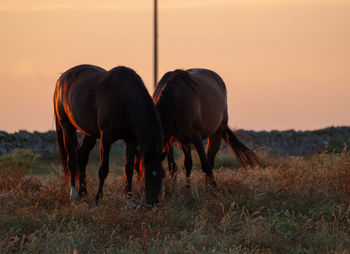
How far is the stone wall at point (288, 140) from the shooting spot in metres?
17.2

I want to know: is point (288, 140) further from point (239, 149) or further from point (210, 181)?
point (210, 181)

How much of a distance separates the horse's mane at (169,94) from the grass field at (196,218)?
3.44 feet

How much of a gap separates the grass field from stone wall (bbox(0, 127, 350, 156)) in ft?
28.4

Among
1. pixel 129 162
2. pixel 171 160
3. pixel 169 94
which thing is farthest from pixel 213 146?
pixel 129 162

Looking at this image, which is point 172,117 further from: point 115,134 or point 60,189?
point 60,189

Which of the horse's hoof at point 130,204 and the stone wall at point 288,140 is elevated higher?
the horse's hoof at point 130,204

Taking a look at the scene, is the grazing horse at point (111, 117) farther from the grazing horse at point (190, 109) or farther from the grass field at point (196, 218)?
the grazing horse at point (190, 109)

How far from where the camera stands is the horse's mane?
7270 millimetres

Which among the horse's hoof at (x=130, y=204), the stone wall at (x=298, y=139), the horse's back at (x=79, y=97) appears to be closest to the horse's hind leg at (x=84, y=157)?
the horse's back at (x=79, y=97)

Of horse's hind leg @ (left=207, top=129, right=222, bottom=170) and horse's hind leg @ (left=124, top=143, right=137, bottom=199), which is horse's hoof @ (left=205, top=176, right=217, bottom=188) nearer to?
horse's hind leg @ (left=207, top=129, right=222, bottom=170)

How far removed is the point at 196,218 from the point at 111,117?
200cm

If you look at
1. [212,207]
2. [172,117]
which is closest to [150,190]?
[212,207]

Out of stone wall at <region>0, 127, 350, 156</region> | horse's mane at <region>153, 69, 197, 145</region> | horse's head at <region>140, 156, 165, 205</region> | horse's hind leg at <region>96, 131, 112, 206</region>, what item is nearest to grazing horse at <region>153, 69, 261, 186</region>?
horse's mane at <region>153, 69, 197, 145</region>

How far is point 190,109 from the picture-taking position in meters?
7.73
